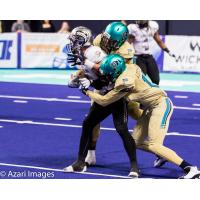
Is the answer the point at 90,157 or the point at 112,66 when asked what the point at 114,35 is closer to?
the point at 112,66

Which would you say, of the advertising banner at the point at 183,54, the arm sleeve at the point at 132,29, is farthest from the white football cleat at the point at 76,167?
the advertising banner at the point at 183,54

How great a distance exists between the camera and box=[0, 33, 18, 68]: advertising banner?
21.5 meters

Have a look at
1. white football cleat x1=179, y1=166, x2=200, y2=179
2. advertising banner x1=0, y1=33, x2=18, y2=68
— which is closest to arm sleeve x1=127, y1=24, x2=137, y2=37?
white football cleat x1=179, y1=166, x2=200, y2=179

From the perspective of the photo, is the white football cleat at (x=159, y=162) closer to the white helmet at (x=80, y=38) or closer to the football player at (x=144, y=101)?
the football player at (x=144, y=101)

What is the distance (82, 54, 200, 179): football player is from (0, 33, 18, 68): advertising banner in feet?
43.2

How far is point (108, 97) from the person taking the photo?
8.41 metres

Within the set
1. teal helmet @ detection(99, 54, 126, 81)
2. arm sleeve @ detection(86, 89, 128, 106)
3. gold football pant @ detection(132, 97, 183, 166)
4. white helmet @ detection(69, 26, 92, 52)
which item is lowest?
gold football pant @ detection(132, 97, 183, 166)

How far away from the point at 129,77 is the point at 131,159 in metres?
1.01

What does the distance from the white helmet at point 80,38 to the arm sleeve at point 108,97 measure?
23.5 inches

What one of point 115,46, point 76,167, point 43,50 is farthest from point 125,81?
point 43,50

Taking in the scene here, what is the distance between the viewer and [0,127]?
11992 millimetres

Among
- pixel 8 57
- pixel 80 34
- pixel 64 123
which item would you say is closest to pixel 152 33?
pixel 64 123

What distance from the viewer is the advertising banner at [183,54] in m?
20.5

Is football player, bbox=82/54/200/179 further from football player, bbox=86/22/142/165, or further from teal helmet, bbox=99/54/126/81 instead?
football player, bbox=86/22/142/165
